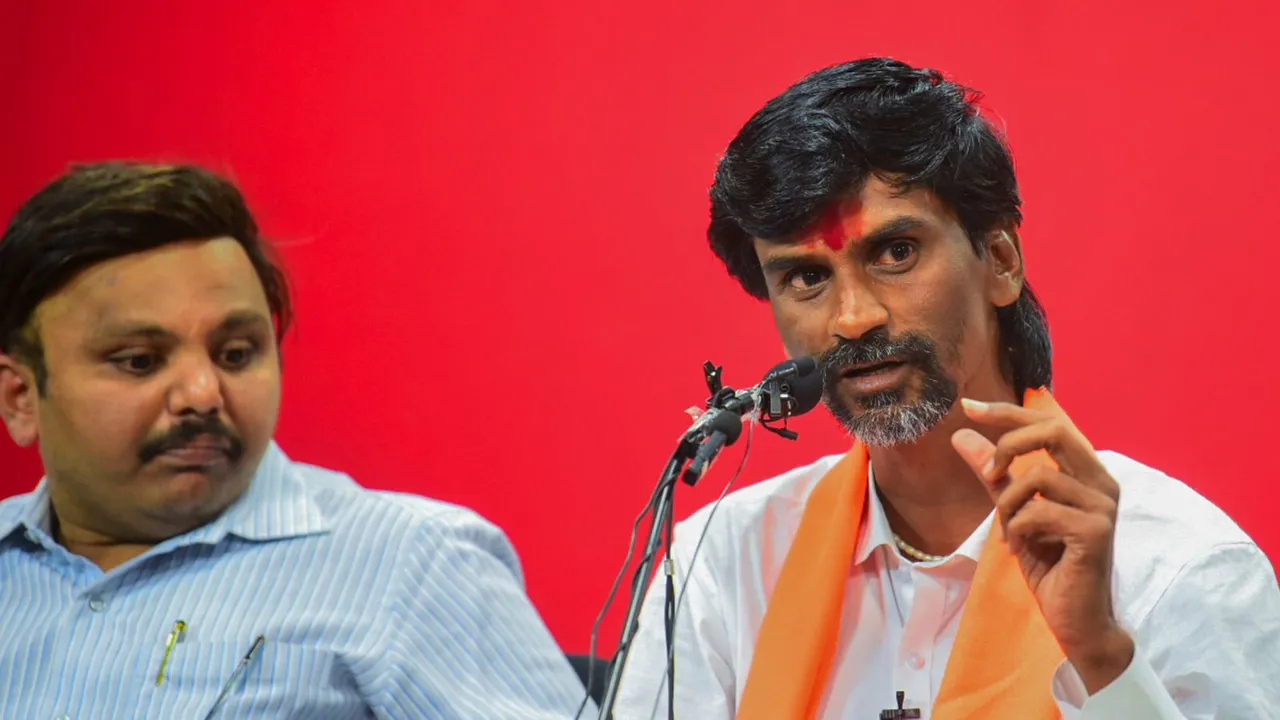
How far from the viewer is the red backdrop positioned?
8.50 ft

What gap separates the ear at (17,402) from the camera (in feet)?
8.65

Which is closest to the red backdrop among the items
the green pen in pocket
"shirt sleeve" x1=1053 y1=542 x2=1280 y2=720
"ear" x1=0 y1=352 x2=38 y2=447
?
"shirt sleeve" x1=1053 y1=542 x2=1280 y2=720

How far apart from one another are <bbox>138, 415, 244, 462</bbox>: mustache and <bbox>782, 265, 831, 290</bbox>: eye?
959 mm

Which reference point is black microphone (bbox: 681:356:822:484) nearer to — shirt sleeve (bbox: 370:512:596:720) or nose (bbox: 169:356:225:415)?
shirt sleeve (bbox: 370:512:596:720)

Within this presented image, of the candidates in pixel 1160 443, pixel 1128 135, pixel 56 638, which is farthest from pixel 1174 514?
pixel 56 638

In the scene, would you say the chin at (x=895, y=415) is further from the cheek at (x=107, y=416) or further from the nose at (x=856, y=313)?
the cheek at (x=107, y=416)

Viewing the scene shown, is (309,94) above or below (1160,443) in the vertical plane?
above

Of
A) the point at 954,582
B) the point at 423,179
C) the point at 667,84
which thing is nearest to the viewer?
the point at 954,582

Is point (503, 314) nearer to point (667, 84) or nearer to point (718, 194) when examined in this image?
point (667, 84)

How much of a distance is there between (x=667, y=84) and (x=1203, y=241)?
1.05m

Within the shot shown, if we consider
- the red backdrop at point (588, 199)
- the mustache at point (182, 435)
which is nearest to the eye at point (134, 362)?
the mustache at point (182, 435)

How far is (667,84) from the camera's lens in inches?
119

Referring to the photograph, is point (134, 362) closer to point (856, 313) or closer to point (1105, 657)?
point (856, 313)

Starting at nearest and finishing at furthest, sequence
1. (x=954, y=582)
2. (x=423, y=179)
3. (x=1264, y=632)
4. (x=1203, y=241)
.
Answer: (x=1264, y=632), (x=954, y=582), (x=1203, y=241), (x=423, y=179)
